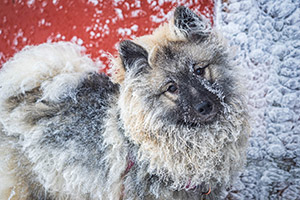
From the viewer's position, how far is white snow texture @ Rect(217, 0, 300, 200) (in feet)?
7.03

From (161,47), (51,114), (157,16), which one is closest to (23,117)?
(51,114)

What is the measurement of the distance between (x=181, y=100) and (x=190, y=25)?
0.45 metres

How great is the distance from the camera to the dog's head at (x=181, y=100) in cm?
147

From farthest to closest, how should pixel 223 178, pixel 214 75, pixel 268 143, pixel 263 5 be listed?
1. pixel 268 143
2. pixel 263 5
3. pixel 223 178
4. pixel 214 75

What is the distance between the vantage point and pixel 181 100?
1.42 meters

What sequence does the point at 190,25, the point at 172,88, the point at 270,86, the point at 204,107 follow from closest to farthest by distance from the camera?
the point at 204,107
the point at 172,88
the point at 190,25
the point at 270,86

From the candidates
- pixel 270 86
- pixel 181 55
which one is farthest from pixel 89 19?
pixel 270 86

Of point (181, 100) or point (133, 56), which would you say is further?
point (133, 56)

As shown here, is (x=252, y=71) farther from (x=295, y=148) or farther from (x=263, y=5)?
(x=295, y=148)

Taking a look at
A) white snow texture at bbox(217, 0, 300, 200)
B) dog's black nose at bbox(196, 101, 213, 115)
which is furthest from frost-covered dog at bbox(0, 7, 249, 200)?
white snow texture at bbox(217, 0, 300, 200)

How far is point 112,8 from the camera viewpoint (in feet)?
7.40

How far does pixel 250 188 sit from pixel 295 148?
0.48 metres

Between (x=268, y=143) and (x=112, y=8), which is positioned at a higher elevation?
(x=112, y=8)

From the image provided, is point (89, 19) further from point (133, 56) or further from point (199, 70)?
point (199, 70)
